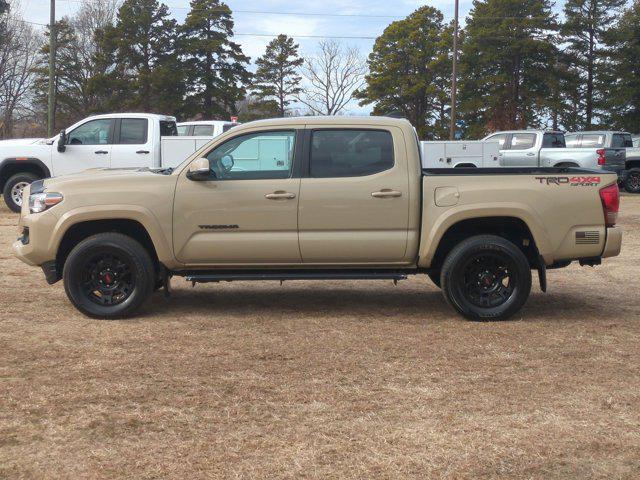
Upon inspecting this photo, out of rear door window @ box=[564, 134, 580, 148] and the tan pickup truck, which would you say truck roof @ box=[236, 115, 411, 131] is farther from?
rear door window @ box=[564, 134, 580, 148]

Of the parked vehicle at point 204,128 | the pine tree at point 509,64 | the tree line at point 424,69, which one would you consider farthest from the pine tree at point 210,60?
the parked vehicle at point 204,128

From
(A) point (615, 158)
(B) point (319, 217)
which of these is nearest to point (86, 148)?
(B) point (319, 217)

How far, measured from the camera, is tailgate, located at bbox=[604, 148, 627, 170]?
23156 millimetres

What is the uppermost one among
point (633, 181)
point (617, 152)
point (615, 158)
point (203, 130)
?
point (203, 130)

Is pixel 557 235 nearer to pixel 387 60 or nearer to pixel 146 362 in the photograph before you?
pixel 146 362

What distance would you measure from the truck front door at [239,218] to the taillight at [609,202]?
2.63 metres

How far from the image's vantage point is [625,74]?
158ft

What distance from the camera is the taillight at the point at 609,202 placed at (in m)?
6.98

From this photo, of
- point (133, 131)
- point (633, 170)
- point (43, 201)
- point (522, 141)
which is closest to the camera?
point (43, 201)

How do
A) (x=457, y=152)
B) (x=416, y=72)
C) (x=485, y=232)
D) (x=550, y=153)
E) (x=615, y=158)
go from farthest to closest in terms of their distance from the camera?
(x=416, y=72) → (x=615, y=158) → (x=550, y=153) → (x=457, y=152) → (x=485, y=232)

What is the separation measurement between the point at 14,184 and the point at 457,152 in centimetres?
1006

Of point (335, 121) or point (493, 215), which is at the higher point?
point (335, 121)

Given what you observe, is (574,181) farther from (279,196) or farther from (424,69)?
(424,69)

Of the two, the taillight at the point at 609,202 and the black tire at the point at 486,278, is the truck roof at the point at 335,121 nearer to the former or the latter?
the black tire at the point at 486,278
